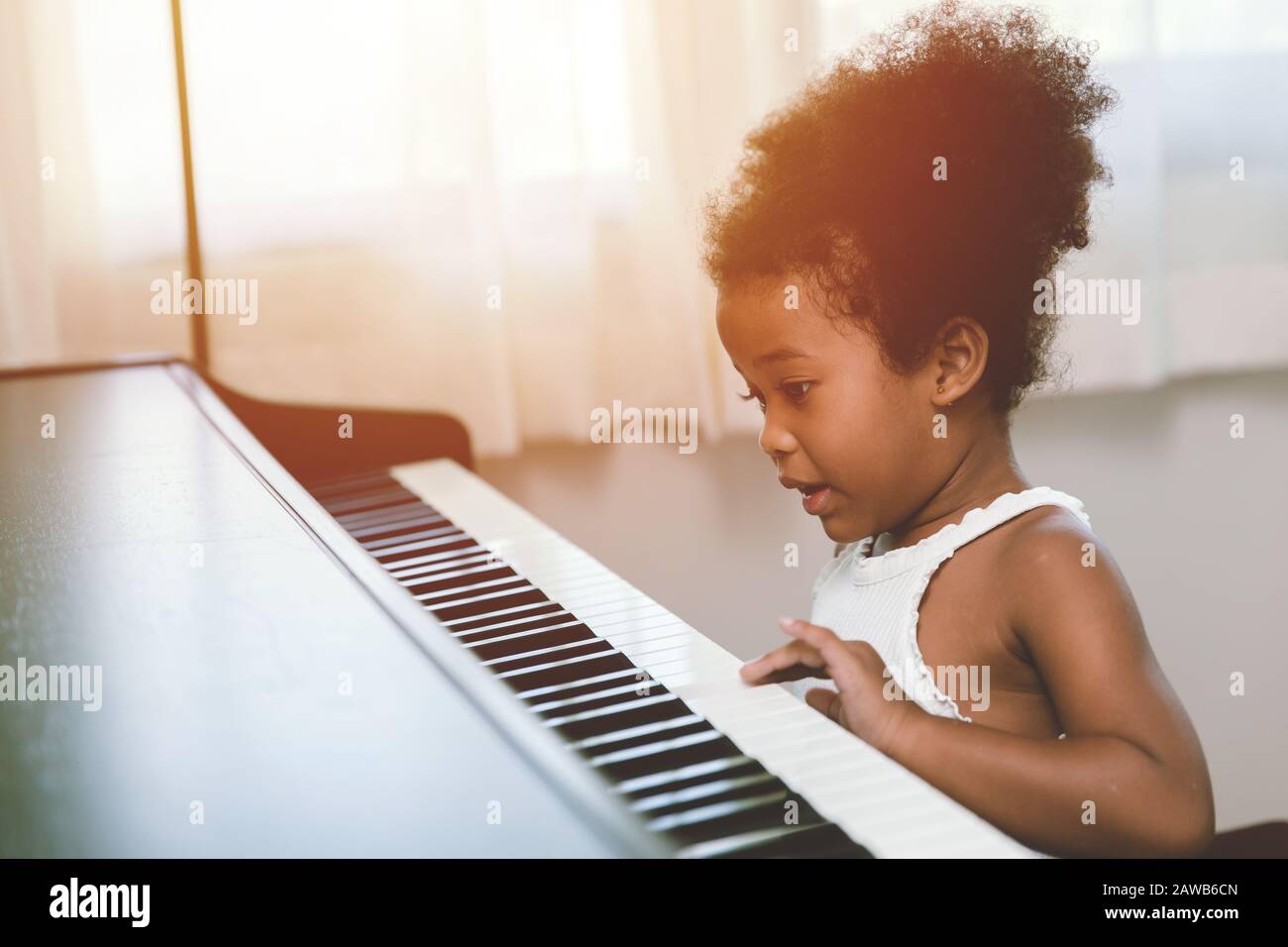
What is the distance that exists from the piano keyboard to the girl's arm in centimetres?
5

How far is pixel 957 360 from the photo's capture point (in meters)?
0.83

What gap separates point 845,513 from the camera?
83cm

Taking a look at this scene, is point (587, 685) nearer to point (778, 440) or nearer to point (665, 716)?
point (665, 716)

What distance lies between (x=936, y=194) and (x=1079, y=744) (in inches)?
15.6

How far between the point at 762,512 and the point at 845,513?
3.02ft

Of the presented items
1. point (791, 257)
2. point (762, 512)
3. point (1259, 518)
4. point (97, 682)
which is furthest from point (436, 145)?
point (1259, 518)

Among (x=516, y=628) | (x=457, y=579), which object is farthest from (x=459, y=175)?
(x=516, y=628)

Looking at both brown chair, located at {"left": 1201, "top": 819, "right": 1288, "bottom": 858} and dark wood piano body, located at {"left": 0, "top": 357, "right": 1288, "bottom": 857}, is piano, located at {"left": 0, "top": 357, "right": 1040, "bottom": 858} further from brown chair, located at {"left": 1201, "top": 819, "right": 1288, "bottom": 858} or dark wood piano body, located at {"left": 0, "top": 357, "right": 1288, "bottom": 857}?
brown chair, located at {"left": 1201, "top": 819, "right": 1288, "bottom": 858}

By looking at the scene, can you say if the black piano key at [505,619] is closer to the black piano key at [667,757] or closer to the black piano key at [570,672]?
the black piano key at [570,672]

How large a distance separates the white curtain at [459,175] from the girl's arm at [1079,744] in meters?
0.95

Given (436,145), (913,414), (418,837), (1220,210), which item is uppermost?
(436,145)

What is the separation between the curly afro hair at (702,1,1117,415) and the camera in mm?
826

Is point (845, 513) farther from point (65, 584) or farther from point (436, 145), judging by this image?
point (436, 145)

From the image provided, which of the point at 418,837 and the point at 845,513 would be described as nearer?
the point at 418,837
